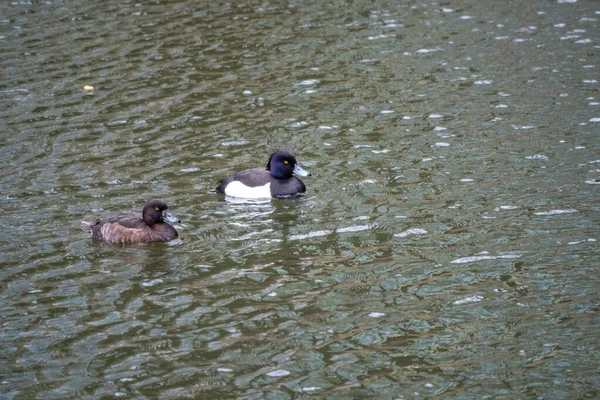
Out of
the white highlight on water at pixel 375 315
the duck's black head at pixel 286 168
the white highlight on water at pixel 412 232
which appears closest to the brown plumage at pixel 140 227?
the duck's black head at pixel 286 168

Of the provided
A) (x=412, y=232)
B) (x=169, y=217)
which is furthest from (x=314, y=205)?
(x=169, y=217)

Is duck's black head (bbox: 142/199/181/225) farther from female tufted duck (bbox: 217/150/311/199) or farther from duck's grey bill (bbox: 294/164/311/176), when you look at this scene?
duck's grey bill (bbox: 294/164/311/176)

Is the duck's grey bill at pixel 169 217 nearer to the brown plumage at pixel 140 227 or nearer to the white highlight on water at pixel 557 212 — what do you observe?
the brown plumage at pixel 140 227

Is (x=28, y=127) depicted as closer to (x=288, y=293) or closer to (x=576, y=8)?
(x=288, y=293)

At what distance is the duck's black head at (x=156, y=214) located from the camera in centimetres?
1281

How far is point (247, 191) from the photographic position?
47.3 feet

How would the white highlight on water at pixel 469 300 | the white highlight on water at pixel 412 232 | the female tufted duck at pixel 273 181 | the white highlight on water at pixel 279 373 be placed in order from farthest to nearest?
the female tufted duck at pixel 273 181 < the white highlight on water at pixel 412 232 < the white highlight on water at pixel 469 300 < the white highlight on water at pixel 279 373

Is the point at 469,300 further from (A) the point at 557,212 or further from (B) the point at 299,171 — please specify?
(B) the point at 299,171

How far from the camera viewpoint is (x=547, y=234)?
12109mm

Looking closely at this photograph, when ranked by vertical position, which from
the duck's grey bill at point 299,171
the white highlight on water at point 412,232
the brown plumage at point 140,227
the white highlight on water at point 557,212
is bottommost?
the white highlight on water at point 557,212

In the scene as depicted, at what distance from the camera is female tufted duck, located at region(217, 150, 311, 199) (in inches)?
566

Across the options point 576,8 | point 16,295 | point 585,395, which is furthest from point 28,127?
point 576,8

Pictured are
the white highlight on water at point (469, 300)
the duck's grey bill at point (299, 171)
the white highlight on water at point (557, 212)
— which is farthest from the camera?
the duck's grey bill at point (299, 171)

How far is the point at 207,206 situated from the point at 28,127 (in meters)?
5.43
